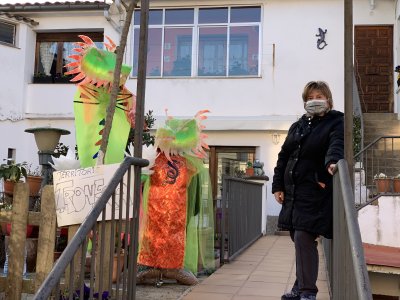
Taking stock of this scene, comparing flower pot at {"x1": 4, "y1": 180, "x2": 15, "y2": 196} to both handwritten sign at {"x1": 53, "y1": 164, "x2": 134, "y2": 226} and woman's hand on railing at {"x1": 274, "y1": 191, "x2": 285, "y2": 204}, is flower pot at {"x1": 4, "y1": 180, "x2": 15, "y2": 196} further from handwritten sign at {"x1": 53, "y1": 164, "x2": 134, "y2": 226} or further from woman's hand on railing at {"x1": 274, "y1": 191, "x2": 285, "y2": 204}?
woman's hand on railing at {"x1": 274, "y1": 191, "x2": 285, "y2": 204}

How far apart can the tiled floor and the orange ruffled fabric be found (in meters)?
0.41

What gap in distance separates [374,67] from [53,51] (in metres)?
8.55

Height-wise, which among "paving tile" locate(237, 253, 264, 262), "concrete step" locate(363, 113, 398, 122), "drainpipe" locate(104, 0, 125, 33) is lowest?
"paving tile" locate(237, 253, 264, 262)

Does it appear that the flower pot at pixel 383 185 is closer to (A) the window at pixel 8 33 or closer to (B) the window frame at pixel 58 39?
(B) the window frame at pixel 58 39

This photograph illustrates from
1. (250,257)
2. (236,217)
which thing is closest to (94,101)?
(236,217)

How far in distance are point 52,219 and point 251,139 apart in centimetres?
920

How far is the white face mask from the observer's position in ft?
11.3

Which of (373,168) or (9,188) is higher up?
(373,168)

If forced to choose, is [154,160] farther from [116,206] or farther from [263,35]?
[263,35]

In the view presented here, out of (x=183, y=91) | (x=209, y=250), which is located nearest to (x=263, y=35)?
(x=183, y=91)

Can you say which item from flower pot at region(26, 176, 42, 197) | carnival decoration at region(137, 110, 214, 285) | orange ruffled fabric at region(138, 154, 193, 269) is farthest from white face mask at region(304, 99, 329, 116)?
flower pot at region(26, 176, 42, 197)

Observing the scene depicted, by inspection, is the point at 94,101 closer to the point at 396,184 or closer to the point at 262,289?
the point at 262,289

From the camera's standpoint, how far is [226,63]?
13.1 meters

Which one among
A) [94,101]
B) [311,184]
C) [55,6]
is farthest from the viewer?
[55,6]
